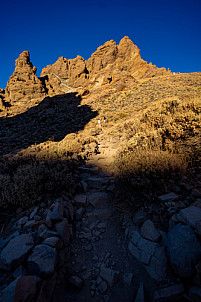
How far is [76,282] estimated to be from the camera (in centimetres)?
210

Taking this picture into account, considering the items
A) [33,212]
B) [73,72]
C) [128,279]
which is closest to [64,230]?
[33,212]

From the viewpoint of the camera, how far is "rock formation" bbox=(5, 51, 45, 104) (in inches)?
2213

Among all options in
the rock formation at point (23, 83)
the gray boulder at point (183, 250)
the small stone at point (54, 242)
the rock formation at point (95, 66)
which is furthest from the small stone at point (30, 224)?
the rock formation at point (95, 66)

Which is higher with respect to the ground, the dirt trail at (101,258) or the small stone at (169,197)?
the small stone at (169,197)

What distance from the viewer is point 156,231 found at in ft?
7.77

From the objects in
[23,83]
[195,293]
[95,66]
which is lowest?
[195,293]

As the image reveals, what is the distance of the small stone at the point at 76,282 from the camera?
6.83 ft

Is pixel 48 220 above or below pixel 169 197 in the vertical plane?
below

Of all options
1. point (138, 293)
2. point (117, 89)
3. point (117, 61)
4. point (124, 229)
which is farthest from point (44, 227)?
point (117, 61)

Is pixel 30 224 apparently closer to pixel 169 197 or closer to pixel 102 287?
pixel 102 287

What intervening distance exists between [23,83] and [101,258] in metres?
71.9

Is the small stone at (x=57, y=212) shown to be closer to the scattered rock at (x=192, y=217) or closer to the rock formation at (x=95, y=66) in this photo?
the scattered rock at (x=192, y=217)

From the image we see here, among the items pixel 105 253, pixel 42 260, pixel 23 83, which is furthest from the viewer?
pixel 23 83

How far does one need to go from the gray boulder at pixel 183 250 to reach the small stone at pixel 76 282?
146 cm
